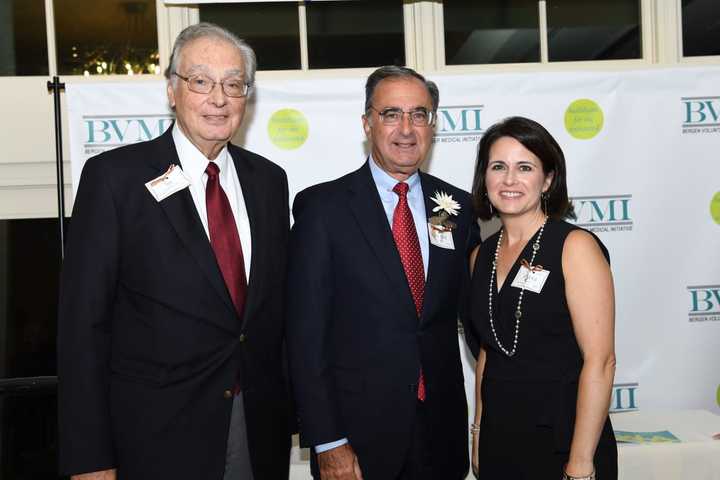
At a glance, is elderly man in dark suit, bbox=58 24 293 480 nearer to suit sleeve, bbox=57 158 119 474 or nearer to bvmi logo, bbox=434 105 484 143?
suit sleeve, bbox=57 158 119 474

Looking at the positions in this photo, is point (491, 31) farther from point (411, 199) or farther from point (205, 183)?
point (205, 183)

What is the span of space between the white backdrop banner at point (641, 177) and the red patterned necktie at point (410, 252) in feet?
3.86

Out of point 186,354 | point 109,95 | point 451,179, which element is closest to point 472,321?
point 186,354

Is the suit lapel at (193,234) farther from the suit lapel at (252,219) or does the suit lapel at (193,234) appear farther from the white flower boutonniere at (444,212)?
the white flower boutonniere at (444,212)

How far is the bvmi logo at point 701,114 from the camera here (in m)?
3.38

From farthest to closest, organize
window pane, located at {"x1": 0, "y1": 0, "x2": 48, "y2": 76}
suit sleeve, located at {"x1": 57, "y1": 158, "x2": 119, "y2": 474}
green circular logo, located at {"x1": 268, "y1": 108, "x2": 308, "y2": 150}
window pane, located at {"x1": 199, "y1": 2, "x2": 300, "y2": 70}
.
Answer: window pane, located at {"x1": 199, "y1": 2, "x2": 300, "y2": 70}, window pane, located at {"x1": 0, "y1": 0, "x2": 48, "y2": 76}, green circular logo, located at {"x1": 268, "y1": 108, "x2": 308, "y2": 150}, suit sleeve, located at {"x1": 57, "y1": 158, "x2": 119, "y2": 474}

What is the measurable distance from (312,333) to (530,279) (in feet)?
2.16

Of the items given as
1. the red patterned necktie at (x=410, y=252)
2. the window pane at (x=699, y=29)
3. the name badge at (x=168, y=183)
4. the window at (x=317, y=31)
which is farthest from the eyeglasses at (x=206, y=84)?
the window pane at (x=699, y=29)

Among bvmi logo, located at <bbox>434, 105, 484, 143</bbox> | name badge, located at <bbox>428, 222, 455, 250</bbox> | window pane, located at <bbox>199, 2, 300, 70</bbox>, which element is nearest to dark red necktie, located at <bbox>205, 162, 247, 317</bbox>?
name badge, located at <bbox>428, 222, 455, 250</bbox>

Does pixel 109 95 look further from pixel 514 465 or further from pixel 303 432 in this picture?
pixel 514 465

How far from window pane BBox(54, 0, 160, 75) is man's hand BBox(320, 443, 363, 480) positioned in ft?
7.69

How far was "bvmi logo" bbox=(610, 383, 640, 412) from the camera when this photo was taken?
11.1ft

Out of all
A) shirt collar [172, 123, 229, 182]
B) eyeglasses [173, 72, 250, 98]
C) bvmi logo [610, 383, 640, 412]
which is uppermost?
eyeglasses [173, 72, 250, 98]

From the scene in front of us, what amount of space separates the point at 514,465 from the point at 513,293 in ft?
1.65
